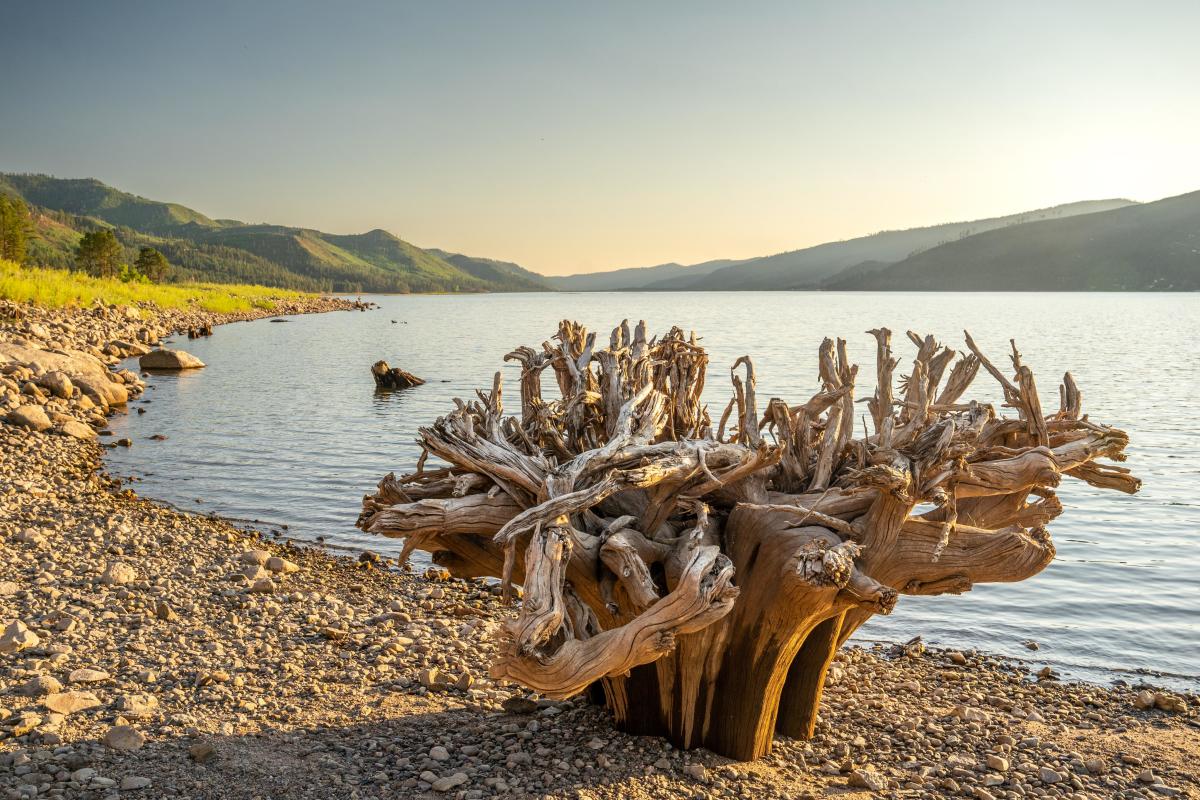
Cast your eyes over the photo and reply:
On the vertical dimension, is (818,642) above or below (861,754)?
above

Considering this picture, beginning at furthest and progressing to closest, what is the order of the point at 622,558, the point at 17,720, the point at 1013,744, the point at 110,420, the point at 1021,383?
the point at 110,420, the point at 1013,744, the point at 1021,383, the point at 17,720, the point at 622,558

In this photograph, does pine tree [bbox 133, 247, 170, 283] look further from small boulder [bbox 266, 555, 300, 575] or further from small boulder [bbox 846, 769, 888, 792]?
small boulder [bbox 846, 769, 888, 792]

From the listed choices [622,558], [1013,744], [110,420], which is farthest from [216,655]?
[110,420]

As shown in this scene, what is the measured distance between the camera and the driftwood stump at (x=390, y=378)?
105 ft

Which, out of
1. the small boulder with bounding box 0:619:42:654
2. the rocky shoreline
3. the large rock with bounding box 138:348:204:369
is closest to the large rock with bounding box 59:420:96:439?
the rocky shoreline

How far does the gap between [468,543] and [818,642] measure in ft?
7.98

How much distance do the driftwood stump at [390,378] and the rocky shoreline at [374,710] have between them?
21501 millimetres

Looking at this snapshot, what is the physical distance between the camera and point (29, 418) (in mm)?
17000

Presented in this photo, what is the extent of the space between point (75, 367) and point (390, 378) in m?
11.5

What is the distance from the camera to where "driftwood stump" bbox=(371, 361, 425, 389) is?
32.2 m

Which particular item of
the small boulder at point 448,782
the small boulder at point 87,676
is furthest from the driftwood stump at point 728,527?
the small boulder at point 87,676

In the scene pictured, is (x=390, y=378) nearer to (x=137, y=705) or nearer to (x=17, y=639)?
(x=17, y=639)

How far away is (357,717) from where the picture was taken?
5.98 metres

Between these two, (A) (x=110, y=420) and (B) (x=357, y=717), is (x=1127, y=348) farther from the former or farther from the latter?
(B) (x=357, y=717)
